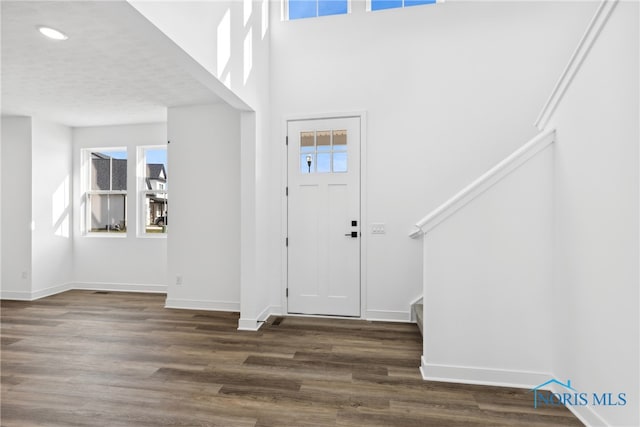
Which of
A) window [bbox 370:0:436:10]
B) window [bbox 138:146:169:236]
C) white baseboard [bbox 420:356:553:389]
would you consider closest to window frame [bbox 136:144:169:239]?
window [bbox 138:146:169:236]

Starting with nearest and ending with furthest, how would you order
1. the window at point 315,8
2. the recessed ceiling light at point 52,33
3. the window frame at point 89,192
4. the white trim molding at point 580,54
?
1. the white trim molding at point 580,54
2. the recessed ceiling light at point 52,33
3. the window at point 315,8
4. the window frame at point 89,192

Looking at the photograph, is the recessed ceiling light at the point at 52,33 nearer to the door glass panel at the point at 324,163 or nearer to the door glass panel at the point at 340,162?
the door glass panel at the point at 324,163

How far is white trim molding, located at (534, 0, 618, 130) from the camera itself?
1.68 m

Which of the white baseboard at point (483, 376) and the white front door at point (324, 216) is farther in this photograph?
the white front door at point (324, 216)

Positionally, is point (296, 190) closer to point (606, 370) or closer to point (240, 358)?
point (240, 358)

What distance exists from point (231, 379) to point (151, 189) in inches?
146

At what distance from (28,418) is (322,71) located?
12.9 feet

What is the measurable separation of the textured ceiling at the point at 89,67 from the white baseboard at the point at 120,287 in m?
2.58

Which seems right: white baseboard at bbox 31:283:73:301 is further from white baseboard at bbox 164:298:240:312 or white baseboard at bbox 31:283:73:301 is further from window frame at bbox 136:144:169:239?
white baseboard at bbox 164:298:240:312

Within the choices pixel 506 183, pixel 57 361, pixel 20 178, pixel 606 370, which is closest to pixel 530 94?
pixel 506 183

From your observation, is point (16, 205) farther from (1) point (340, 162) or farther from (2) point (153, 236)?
(1) point (340, 162)

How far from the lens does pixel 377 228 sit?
3.60 metres

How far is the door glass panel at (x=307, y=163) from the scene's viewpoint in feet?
12.3

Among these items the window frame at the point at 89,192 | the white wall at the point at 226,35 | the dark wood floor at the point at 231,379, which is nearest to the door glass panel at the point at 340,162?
the white wall at the point at 226,35
